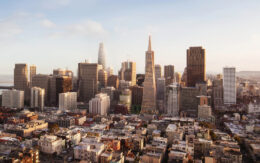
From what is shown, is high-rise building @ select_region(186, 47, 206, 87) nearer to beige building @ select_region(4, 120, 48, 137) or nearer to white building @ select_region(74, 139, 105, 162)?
beige building @ select_region(4, 120, 48, 137)

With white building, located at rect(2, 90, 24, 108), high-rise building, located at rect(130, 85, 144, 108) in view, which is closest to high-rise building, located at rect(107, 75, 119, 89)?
high-rise building, located at rect(130, 85, 144, 108)

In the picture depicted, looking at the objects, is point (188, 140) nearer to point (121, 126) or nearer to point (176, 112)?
point (121, 126)

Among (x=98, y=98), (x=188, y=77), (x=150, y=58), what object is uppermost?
(x=150, y=58)

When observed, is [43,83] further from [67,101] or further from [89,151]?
[89,151]

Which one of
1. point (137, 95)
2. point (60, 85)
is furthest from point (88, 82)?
point (137, 95)

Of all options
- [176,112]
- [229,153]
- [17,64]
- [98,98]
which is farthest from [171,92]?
[17,64]
